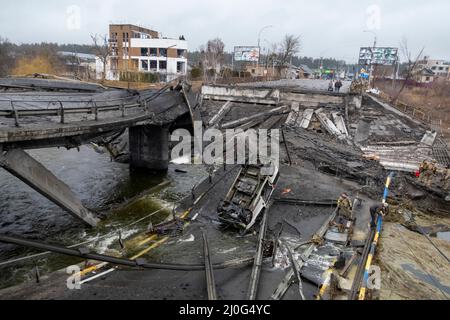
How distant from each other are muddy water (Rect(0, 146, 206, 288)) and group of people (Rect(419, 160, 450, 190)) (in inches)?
532

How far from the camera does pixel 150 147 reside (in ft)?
80.5

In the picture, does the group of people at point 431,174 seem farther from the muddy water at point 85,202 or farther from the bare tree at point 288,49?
the bare tree at point 288,49

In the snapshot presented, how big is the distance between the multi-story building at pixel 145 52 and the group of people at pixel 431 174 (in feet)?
199

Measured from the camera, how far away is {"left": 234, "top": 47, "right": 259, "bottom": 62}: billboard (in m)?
72.0

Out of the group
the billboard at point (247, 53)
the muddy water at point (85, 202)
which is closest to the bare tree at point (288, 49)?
the billboard at point (247, 53)

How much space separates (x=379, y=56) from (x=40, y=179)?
→ 60.1m

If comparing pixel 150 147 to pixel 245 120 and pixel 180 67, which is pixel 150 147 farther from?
pixel 180 67

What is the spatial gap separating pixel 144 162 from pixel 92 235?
35.2 feet

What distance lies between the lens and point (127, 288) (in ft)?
32.8

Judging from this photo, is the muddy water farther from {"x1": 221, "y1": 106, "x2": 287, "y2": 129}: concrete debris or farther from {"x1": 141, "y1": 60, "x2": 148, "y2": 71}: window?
{"x1": 141, "y1": 60, "x2": 148, "y2": 71}: window

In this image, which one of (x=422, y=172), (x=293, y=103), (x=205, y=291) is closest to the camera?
(x=205, y=291)

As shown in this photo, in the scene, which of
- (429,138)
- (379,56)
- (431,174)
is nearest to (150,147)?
(431,174)
